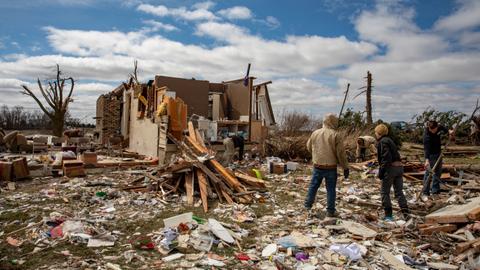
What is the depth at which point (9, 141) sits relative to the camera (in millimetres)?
16688

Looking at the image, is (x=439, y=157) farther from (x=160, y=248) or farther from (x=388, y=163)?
(x=160, y=248)

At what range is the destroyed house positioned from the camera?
40.7ft

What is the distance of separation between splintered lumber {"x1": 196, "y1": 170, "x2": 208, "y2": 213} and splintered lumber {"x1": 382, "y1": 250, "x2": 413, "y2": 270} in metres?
3.45

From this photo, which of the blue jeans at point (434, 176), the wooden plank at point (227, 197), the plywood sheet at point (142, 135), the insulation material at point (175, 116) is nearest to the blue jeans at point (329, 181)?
the wooden plank at point (227, 197)

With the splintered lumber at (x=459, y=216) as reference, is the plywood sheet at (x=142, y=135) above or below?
above

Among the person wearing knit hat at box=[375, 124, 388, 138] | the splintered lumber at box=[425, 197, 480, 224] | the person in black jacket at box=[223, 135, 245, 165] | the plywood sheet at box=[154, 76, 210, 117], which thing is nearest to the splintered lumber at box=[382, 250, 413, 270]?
the splintered lumber at box=[425, 197, 480, 224]

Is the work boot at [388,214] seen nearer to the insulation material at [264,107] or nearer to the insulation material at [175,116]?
the insulation material at [175,116]

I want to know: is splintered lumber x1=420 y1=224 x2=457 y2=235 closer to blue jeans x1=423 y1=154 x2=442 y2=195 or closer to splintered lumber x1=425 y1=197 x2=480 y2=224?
splintered lumber x1=425 y1=197 x2=480 y2=224

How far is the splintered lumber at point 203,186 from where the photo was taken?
23.4 feet

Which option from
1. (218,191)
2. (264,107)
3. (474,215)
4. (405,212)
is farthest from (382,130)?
(264,107)

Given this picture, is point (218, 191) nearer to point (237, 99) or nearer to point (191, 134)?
point (191, 134)

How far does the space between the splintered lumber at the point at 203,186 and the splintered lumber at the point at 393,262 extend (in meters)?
3.45

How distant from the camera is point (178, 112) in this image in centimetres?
1204

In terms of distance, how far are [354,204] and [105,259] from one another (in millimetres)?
5286
